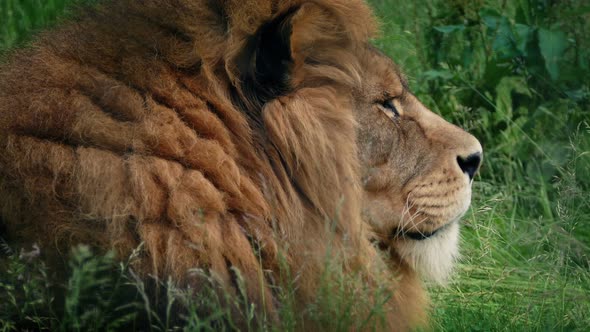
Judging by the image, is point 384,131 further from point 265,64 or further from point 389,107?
point 265,64

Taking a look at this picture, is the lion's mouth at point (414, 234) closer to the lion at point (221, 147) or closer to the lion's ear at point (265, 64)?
the lion at point (221, 147)

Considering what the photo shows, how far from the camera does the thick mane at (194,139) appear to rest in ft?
8.70

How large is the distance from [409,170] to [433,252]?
1.06ft

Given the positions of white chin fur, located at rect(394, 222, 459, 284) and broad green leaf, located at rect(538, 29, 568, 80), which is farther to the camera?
broad green leaf, located at rect(538, 29, 568, 80)

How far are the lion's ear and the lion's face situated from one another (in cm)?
35

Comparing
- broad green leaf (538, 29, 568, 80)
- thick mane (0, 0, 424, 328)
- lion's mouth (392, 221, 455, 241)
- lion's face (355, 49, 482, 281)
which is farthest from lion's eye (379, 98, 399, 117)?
broad green leaf (538, 29, 568, 80)

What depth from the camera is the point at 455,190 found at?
3305 mm

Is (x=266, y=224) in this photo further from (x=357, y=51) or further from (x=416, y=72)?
(x=416, y=72)

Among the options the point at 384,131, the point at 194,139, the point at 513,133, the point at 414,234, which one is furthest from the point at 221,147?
the point at 513,133

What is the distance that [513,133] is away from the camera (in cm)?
557

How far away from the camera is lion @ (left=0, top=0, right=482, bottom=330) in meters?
2.66

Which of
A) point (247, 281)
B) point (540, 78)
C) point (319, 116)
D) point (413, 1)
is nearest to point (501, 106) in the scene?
point (540, 78)

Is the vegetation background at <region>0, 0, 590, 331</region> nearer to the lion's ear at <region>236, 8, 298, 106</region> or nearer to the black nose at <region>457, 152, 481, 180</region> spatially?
the black nose at <region>457, 152, 481, 180</region>

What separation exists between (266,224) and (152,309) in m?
0.42
